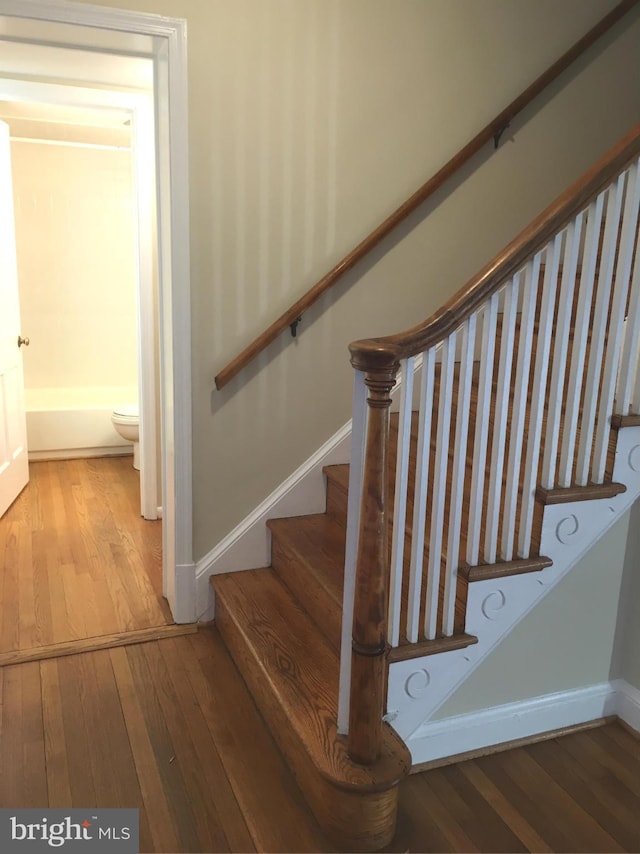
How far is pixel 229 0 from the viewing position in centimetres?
236

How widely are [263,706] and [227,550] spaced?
713mm

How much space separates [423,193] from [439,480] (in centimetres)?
139

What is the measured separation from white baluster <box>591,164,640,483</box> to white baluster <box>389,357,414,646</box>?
1.99 feet

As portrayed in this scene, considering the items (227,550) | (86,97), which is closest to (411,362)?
(227,550)

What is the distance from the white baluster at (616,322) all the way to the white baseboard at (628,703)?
2.55 ft

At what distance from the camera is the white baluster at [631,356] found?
1896 millimetres

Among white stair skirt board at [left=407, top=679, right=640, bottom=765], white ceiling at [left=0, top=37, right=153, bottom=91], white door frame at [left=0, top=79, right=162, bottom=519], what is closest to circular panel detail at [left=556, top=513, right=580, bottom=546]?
white stair skirt board at [left=407, top=679, right=640, bottom=765]

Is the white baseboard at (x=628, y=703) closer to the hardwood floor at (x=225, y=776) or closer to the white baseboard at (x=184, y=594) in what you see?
the hardwood floor at (x=225, y=776)

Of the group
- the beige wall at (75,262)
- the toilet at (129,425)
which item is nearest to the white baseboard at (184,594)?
the toilet at (129,425)

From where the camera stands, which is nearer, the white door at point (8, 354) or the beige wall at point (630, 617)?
the beige wall at point (630, 617)

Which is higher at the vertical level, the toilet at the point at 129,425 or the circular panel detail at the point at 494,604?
the circular panel detail at the point at 494,604

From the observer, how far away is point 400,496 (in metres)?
1.73

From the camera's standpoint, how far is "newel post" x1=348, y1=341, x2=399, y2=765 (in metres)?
1.58

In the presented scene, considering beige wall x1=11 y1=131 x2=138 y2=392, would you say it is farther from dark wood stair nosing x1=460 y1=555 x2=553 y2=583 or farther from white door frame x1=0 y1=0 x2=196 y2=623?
dark wood stair nosing x1=460 y1=555 x2=553 y2=583
